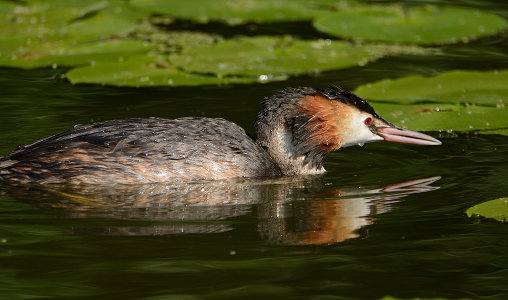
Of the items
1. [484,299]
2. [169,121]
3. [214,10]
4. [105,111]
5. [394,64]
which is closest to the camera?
[484,299]

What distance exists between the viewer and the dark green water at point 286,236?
15.6 feet

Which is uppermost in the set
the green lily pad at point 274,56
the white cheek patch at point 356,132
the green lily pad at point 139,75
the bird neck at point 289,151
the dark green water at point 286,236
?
the green lily pad at point 274,56

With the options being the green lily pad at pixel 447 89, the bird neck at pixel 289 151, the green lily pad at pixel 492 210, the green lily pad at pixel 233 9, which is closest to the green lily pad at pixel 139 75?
the green lily pad at pixel 447 89

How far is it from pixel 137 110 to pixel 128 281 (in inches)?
180

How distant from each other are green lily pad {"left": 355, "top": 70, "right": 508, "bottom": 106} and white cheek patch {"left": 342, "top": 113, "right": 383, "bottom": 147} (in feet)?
4.35

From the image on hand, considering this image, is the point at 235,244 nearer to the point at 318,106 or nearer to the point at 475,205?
the point at 475,205

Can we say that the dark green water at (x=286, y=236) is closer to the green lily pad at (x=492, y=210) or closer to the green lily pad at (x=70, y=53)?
the green lily pad at (x=492, y=210)

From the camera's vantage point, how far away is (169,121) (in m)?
7.40

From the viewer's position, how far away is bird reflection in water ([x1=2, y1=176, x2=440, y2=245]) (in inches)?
226

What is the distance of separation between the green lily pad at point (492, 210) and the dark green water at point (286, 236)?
0.09m

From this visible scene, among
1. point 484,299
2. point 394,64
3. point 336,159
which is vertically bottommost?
point 484,299

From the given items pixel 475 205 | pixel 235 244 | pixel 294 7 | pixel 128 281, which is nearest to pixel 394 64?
pixel 294 7

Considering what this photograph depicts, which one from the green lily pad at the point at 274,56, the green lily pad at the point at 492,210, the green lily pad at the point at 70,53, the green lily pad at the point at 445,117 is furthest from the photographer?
the green lily pad at the point at 70,53

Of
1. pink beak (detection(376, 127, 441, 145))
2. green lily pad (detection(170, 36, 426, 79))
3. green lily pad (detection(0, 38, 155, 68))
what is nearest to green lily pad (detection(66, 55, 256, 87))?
green lily pad (detection(170, 36, 426, 79))
